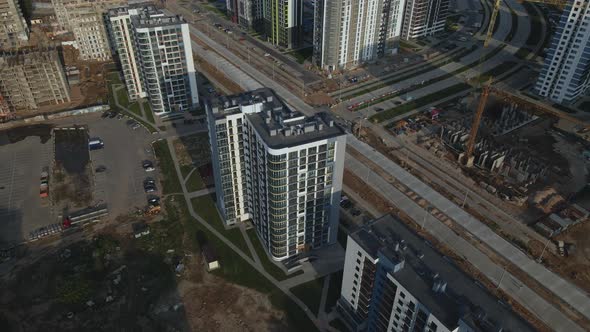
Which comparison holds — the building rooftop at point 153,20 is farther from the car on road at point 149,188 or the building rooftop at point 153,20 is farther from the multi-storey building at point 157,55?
the car on road at point 149,188

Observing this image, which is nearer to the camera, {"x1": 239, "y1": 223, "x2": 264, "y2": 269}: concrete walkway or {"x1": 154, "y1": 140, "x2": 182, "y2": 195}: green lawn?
{"x1": 239, "y1": 223, "x2": 264, "y2": 269}: concrete walkway

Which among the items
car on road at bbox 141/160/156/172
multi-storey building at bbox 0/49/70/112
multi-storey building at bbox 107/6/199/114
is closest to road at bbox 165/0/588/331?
car on road at bbox 141/160/156/172

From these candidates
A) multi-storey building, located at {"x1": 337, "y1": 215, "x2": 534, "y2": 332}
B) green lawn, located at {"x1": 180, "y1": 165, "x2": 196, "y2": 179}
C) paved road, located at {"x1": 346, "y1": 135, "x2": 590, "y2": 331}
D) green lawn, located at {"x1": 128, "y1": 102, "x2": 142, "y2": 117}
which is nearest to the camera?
multi-storey building, located at {"x1": 337, "y1": 215, "x2": 534, "y2": 332}

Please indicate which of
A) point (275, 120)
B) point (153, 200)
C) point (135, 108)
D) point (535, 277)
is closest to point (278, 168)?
point (275, 120)

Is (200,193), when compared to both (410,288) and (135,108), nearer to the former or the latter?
(135,108)

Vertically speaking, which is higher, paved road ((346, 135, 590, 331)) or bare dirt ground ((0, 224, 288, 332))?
paved road ((346, 135, 590, 331))

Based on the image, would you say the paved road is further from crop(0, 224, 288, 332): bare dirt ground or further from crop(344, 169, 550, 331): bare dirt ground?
crop(0, 224, 288, 332): bare dirt ground

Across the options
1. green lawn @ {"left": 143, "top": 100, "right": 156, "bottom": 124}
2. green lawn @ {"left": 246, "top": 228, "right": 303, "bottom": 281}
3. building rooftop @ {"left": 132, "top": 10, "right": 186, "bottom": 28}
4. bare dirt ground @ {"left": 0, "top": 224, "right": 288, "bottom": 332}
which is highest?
building rooftop @ {"left": 132, "top": 10, "right": 186, "bottom": 28}
